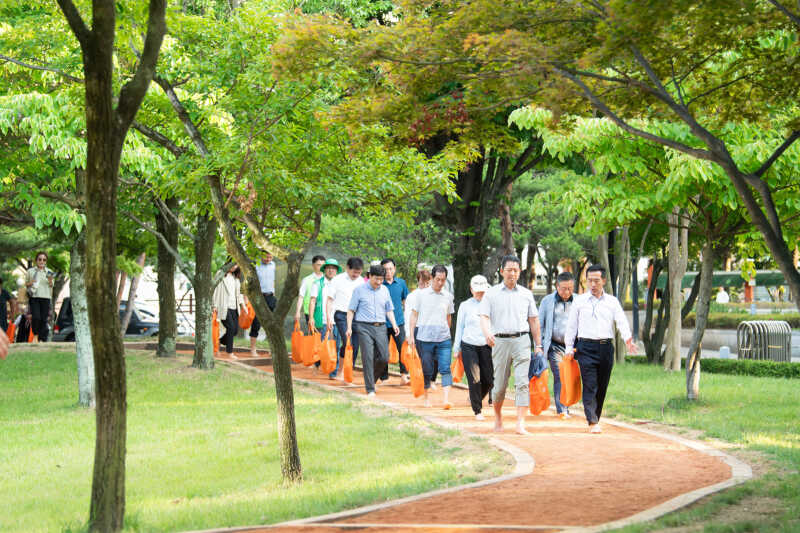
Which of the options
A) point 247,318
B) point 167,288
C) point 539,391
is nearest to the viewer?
point 539,391

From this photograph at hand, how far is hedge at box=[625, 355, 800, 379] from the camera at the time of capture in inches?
741

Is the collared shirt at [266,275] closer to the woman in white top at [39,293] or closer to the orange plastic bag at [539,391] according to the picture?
the woman in white top at [39,293]

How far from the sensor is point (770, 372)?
19203 millimetres

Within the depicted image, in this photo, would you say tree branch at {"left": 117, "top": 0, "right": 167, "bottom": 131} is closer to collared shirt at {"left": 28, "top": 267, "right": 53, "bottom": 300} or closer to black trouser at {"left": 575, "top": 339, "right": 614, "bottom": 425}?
black trouser at {"left": 575, "top": 339, "right": 614, "bottom": 425}

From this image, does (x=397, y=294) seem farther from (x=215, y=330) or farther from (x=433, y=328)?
(x=215, y=330)

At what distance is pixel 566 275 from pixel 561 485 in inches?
165

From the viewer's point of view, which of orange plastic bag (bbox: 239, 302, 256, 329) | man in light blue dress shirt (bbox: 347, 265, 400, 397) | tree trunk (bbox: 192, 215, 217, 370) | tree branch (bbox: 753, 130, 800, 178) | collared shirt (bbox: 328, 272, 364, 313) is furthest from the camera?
orange plastic bag (bbox: 239, 302, 256, 329)

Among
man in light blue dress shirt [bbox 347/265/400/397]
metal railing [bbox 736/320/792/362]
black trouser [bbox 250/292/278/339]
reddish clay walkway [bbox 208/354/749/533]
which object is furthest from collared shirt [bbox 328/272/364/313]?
metal railing [bbox 736/320/792/362]

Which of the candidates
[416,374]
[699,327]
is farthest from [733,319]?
[416,374]

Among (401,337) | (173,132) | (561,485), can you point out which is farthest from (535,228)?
(561,485)

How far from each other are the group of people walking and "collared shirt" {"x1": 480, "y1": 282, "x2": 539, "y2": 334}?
1 cm

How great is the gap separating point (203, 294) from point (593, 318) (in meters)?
8.98

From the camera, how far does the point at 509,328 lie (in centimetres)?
1012

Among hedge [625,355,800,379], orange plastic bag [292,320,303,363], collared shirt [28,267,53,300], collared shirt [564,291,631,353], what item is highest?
collared shirt [28,267,53,300]
